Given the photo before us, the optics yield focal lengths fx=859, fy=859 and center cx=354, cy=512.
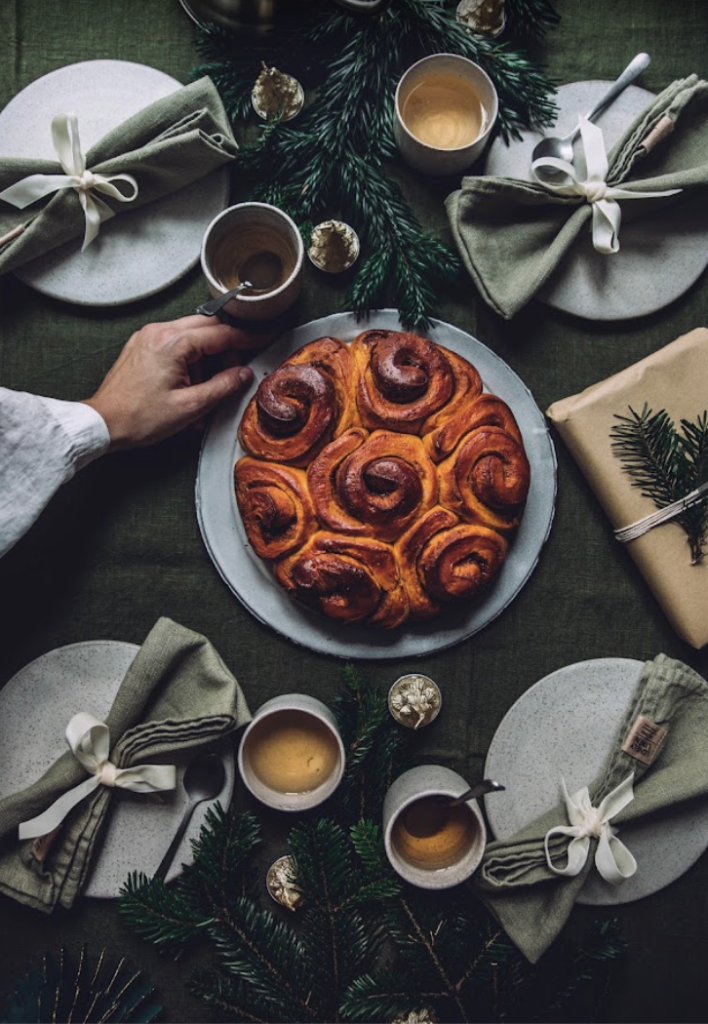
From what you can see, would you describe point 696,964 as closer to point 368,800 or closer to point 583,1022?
point 583,1022

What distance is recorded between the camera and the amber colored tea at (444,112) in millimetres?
1514

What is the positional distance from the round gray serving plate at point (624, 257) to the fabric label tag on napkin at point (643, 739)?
2.44 feet

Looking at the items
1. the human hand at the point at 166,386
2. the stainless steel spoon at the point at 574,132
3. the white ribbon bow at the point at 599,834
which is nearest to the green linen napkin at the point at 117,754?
the human hand at the point at 166,386

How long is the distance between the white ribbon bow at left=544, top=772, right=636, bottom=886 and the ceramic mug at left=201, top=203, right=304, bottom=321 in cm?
98

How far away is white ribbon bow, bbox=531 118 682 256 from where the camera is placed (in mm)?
1501

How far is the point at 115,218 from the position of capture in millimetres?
1567

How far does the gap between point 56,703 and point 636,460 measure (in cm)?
112

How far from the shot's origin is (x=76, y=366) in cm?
161

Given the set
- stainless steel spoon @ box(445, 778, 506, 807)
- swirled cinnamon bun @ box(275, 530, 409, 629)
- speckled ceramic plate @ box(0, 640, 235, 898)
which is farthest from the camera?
speckled ceramic plate @ box(0, 640, 235, 898)

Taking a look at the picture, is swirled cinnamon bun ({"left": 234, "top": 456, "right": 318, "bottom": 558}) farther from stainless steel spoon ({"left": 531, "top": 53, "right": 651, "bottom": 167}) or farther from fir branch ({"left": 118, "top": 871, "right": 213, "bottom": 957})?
stainless steel spoon ({"left": 531, "top": 53, "right": 651, "bottom": 167})

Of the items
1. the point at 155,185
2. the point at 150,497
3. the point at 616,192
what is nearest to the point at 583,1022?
the point at 150,497

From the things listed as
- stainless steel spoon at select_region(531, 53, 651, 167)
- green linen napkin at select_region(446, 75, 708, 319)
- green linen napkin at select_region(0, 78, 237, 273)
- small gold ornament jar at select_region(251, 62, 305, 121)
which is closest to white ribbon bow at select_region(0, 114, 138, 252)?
green linen napkin at select_region(0, 78, 237, 273)

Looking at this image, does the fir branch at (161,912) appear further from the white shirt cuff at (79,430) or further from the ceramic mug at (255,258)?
the ceramic mug at (255,258)

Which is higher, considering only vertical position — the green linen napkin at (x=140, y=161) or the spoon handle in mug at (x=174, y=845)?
the green linen napkin at (x=140, y=161)
